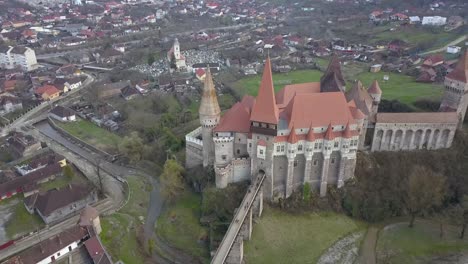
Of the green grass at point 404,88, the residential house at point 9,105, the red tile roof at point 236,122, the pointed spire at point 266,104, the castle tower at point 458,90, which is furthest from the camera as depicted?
the residential house at point 9,105

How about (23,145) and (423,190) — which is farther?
(23,145)

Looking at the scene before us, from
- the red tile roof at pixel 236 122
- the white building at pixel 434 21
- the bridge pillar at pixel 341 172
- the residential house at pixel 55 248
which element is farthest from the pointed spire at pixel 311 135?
the white building at pixel 434 21

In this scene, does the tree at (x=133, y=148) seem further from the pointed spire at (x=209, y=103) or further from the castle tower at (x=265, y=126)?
the castle tower at (x=265, y=126)

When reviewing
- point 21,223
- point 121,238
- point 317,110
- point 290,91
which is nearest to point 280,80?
point 290,91

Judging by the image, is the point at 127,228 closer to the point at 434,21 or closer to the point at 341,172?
the point at 341,172

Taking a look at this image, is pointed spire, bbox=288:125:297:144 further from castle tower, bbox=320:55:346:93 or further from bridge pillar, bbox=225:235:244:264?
bridge pillar, bbox=225:235:244:264

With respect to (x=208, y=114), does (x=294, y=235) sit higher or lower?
lower
